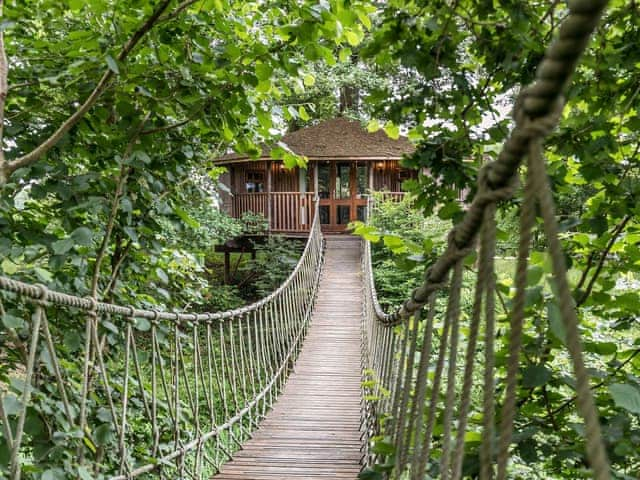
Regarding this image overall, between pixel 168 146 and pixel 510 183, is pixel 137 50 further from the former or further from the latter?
pixel 510 183

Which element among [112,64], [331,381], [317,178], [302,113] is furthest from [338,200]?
[112,64]

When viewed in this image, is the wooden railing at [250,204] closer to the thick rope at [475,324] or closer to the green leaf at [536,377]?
the green leaf at [536,377]

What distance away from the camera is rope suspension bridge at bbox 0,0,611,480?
50 cm

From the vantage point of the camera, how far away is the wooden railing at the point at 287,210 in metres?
12.5

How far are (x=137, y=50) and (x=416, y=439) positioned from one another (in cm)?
169

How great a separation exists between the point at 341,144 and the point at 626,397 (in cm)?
1312

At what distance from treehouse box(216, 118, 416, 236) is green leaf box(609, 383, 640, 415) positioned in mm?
11368

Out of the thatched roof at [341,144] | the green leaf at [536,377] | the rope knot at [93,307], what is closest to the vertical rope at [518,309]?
the green leaf at [536,377]

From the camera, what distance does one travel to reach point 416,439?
0.89 meters

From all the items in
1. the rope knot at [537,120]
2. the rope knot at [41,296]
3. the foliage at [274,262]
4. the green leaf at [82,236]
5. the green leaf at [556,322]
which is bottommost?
the foliage at [274,262]

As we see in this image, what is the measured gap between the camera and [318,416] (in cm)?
398

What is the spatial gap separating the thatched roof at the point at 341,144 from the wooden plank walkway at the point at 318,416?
5.91 metres

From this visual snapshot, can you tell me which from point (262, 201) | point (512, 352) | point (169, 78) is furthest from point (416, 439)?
point (262, 201)

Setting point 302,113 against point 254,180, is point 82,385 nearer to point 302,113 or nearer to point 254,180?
point 302,113
